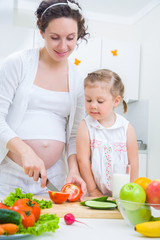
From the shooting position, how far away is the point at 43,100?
1.49 m

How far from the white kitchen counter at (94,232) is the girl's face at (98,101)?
76 cm

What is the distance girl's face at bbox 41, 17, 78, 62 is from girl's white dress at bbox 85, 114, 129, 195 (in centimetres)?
46

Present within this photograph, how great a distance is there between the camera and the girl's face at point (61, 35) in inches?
53.7

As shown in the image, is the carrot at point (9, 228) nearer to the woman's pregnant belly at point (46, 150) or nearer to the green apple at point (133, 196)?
the green apple at point (133, 196)

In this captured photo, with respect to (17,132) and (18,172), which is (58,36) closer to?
(17,132)

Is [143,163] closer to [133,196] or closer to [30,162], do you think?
[30,162]

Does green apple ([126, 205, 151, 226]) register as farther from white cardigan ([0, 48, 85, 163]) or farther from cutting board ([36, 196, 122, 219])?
white cardigan ([0, 48, 85, 163])

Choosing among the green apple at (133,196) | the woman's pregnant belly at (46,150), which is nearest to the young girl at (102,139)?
the woman's pregnant belly at (46,150)

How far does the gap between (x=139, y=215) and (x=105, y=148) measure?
0.78m

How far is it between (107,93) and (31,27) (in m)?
2.48

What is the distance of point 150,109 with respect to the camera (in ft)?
11.9

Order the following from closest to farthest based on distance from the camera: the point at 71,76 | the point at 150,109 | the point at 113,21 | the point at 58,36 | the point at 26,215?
the point at 26,215
the point at 58,36
the point at 71,76
the point at 150,109
the point at 113,21

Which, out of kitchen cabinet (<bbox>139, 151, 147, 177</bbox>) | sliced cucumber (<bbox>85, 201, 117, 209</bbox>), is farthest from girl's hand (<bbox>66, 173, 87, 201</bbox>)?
kitchen cabinet (<bbox>139, 151, 147, 177</bbox>)

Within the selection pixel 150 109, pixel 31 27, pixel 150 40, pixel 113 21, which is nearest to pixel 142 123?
pixel 150 109
